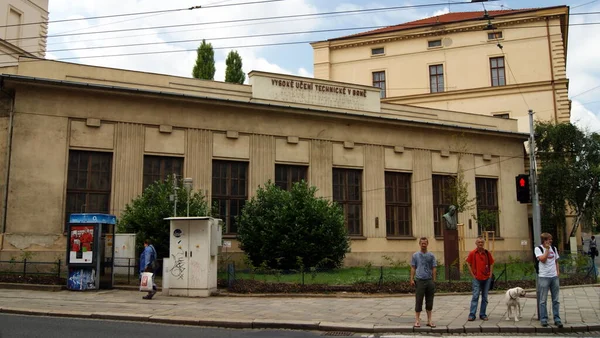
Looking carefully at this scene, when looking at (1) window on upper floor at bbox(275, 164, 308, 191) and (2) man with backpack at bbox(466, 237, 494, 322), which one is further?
(1) window on upper floor at bbox(275, 164, 308, 191)

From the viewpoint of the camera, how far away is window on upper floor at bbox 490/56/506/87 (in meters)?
46.2

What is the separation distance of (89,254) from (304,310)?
355 inches

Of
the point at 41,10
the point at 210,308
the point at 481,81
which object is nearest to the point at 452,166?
the point at 481,81

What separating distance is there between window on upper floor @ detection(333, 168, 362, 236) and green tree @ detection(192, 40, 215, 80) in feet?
74.6

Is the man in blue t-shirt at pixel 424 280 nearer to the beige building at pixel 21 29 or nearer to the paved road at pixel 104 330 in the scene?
the paved road at pixel 104 330

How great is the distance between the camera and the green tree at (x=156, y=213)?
22531 millimetres

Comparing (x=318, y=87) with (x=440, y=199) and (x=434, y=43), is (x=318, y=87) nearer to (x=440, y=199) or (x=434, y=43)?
(x=440, y=199)

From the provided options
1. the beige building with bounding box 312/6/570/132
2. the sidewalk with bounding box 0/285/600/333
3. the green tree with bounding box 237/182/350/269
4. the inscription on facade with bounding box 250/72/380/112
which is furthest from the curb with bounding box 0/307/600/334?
the beige building with bounding box 312/6/570/132

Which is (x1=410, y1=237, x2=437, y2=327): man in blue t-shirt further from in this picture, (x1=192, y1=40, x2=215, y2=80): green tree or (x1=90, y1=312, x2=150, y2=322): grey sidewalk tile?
(x1=192, y1=40, x2=215, y2=80): green tree

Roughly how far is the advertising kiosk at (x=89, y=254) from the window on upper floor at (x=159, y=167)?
646cm

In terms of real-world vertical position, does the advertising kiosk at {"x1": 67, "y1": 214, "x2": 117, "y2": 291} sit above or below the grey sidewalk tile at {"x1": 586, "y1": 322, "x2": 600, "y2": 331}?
above

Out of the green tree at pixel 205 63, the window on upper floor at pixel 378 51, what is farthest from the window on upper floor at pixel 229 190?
the window on upper floor at pixel 378 51

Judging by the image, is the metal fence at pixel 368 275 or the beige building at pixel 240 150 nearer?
the metal fence at pixel 368 275

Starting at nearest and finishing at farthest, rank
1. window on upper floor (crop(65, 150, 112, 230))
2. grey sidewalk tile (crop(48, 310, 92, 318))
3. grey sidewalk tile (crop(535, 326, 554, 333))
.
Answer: grey sidewalk tile (crop(535, 326, 554, 333)) → grey sidewalk tile (crop(48, 310, 92, 318)) → window on upper floor (crop(65, 150, 112, 230))
